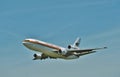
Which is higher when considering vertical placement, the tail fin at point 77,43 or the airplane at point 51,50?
the tail fin at point 77,43

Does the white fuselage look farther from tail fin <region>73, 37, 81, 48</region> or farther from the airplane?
tail fin <region>73, 37, 81, 48</region>

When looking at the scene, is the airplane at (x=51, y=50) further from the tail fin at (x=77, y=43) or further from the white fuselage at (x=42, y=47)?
the tail fin at (x=77, y=43)

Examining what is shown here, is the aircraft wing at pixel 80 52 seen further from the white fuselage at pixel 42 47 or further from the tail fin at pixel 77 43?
the tail fin at pixel 77 43

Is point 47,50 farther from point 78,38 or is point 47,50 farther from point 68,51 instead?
point 78,38

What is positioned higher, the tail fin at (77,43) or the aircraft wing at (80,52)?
the tail fin at (77,43)

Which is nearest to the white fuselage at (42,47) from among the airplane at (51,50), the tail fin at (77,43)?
the airplane at (51,50)

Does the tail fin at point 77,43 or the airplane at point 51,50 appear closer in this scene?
the airplane at point 51,50

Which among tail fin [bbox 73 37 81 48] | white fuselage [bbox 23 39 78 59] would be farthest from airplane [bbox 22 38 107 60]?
tail fin [bbox 73 37 81 48]

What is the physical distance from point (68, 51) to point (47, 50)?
9.32 meters

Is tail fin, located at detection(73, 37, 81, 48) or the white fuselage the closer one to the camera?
the white fuselage

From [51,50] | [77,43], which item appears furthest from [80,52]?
[77,43]

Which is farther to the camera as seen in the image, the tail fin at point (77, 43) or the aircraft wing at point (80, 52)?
the tail fin at point (77, 43)

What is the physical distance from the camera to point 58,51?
5832 inches

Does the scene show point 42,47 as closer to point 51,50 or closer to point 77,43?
point 51,50
